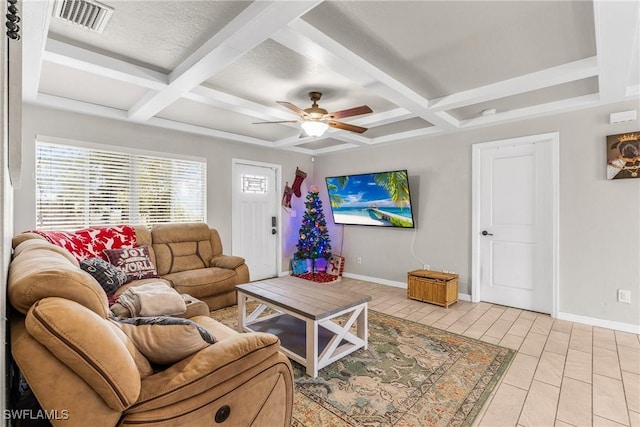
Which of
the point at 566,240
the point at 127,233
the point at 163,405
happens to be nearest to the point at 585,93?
the point at 566,240

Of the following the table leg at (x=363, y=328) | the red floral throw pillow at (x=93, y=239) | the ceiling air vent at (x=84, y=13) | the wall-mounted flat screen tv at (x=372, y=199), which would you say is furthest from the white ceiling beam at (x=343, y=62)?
the red floral throw pillow at (x=93, y=239)

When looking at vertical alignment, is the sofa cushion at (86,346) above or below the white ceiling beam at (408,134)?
below

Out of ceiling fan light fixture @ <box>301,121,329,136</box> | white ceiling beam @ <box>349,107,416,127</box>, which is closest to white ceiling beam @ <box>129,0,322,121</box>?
ceiling fan light fixture @ <box>301,121,329,136</box>

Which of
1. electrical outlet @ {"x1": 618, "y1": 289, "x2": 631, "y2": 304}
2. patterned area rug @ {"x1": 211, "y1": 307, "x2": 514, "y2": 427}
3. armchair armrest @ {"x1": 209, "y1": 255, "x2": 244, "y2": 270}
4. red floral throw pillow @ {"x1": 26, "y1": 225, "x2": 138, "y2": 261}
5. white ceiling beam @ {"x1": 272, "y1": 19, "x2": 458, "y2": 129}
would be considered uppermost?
white ceiling beam @ {"x1": 272, "y1": 19, "x2": 458, "y2": 129}

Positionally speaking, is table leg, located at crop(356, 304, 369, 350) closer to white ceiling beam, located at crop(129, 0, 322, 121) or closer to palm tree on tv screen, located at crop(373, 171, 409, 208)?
white ceiling beam, located at crop(129, 0, 322, 121)

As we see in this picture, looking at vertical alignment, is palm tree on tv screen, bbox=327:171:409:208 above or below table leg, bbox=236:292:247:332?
above

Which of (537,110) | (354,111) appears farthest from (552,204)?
(354,111)

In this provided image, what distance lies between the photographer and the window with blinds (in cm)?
335

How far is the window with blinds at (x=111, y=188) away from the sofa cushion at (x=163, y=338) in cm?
304

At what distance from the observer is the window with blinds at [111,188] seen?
3352mm

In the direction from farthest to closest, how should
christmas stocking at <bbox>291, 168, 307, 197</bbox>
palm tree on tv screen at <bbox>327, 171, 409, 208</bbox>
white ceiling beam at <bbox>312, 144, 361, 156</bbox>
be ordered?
christmas stocking at <bbox>291, 168, 307, 197</bbox> < white ceiling beam at <bbox>312, 144, 361, 156</bbox> < palm tree on tv screen at <bbox>327, 171, 409, 208</bbox>

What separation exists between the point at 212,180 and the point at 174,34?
2758 millimetres

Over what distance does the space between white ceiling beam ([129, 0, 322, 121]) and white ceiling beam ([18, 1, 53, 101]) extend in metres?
0.84

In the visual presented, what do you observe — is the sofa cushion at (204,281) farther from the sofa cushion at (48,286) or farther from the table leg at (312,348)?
the sofa cushion at (48,286)
